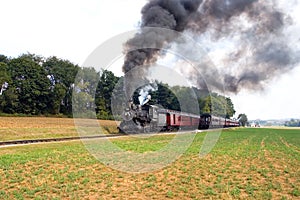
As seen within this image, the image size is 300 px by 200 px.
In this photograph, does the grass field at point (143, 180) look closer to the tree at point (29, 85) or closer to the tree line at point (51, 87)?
the tree line at point (51, 87)

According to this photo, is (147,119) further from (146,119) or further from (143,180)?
(143,180)

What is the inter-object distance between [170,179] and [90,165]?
4.73 meters

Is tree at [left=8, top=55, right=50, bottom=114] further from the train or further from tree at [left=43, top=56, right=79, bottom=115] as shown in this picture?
the train

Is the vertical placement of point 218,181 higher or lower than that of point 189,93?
lower

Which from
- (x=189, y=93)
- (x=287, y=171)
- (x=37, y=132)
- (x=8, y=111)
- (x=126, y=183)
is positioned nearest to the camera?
(x=126, y=183)

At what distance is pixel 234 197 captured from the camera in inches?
454

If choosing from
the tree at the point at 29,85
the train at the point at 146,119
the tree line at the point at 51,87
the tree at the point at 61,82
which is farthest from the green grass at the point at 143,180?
the tree at the point at 61,82

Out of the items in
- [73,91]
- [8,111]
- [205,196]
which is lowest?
[205,196]

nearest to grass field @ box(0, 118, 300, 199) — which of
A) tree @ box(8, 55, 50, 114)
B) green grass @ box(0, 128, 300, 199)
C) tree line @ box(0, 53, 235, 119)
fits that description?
green grass @ box(0, 128, 300, 199)

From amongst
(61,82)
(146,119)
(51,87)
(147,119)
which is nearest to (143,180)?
(146,119)

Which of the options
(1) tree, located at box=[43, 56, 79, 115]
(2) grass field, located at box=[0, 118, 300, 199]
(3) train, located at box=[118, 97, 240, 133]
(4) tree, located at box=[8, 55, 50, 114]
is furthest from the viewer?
(1) tree, located at box=[43, 56, 79, 115]

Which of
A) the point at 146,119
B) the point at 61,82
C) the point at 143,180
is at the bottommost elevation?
the point at 143,180

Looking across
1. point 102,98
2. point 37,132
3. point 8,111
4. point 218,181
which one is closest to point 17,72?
point 8,111

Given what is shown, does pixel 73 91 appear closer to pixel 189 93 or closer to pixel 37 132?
Answer: pixel 37 132
